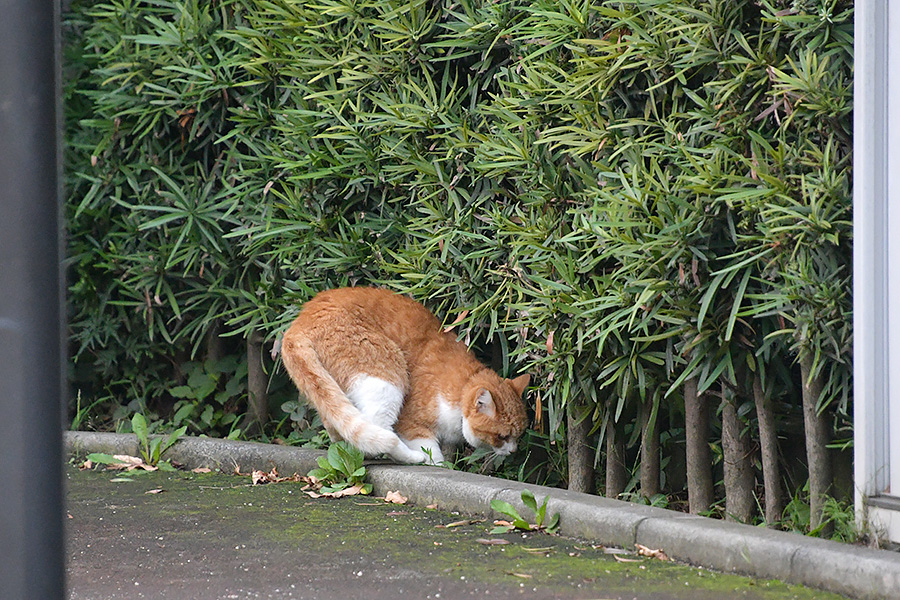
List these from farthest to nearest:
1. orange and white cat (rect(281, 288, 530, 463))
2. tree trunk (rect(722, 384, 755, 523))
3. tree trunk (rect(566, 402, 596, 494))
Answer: orange and white cat (rect(281, 288, 530, 463)) < tree trunk (rect(566, 402, 596, 494)) < tree trunk (rect(722, 384, 755, 523))

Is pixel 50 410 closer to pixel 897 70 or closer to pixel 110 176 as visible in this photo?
pixel 897 70

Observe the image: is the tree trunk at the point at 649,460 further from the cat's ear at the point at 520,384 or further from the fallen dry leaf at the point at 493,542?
the cat's ear at the point at 520,384

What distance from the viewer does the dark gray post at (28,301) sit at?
4.63 ft

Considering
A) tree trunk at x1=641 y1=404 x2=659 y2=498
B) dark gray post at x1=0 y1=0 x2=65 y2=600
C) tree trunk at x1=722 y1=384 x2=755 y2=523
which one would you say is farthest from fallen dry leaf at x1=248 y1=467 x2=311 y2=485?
dark gray post at x1=0 y1=0 x2=65 y2=600

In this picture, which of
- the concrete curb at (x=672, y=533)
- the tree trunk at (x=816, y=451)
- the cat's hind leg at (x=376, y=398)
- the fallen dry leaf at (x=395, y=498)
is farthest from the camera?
the cat's hind leg at (x=376, y=398)

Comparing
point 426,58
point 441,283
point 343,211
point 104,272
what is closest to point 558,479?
point 441,283

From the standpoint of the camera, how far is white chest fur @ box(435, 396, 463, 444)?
16.0 ft

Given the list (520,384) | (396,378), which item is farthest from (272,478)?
(520,384)

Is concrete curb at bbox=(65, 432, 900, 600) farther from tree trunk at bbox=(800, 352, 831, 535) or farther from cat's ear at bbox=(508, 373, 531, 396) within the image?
cat's ear at bbox=(508, 373, 531, 396)

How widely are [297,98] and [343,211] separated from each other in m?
0.66

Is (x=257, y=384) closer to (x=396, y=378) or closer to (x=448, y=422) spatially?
(x=396, y=378)

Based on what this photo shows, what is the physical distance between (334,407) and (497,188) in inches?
50.5

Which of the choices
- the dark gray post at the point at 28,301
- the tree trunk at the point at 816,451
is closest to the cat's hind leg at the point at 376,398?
the tree trunk at the point at 816,451

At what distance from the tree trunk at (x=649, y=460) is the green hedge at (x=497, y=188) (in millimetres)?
45
